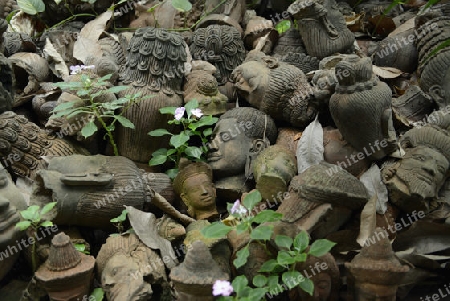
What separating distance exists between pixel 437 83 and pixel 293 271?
3.88 ft

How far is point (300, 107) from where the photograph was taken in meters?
2.26

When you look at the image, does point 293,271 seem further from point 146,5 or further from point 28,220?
point 146,5

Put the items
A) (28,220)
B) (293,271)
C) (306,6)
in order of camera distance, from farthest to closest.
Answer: (306,6), (28,220), (293,271)

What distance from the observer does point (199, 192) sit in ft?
6.82

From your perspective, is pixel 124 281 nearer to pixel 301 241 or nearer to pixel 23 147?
pixel 301 241

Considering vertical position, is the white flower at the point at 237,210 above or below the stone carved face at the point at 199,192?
above

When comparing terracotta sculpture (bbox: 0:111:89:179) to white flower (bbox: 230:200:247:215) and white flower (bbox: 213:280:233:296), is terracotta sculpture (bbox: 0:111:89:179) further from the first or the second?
white flower (bbox: 213:280:233:296)

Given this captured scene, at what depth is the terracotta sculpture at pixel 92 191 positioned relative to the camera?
1928mm

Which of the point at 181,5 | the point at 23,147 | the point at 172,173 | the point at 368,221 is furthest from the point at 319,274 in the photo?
the point at 181,5

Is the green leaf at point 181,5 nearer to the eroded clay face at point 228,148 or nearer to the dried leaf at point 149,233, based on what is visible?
the eroded clay face at point 228,148

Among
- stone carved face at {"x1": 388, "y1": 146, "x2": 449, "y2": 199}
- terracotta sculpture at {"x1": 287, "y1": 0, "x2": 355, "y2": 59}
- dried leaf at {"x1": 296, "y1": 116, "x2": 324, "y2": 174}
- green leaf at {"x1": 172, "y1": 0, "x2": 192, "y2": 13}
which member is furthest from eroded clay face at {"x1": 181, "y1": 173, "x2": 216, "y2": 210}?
green leaf at {"x1": 172, "y1": 0, "x2": 192, "y2": 13}

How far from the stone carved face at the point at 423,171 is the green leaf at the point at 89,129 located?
1.06 m

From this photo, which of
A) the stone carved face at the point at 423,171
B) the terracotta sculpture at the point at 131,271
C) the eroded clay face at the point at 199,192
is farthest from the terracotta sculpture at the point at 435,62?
the terracotta sculpture at the point at 131,271

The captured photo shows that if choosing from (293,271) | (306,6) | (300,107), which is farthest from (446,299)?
(306,6)
